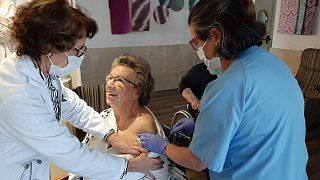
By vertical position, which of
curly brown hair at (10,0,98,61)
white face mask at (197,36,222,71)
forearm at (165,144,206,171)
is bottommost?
forearm at (165,144,206,171)

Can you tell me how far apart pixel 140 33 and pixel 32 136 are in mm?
3966

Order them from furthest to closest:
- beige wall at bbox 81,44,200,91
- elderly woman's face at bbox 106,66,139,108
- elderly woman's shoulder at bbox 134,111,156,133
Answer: beige wall at bbox 81,44,200,91 → elderly woman's face at bbox 106,66,139,108 → elderly woman's shoulder at bbox 134,111,156,133

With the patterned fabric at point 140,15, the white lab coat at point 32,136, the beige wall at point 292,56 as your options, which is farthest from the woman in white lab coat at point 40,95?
the beige wall at point 292,56

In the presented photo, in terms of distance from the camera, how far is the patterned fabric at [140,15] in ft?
14.6

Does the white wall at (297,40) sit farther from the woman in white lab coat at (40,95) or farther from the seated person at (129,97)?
the woman in white lab coat at (40,95)

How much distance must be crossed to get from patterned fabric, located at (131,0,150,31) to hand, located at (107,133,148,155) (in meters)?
3.32

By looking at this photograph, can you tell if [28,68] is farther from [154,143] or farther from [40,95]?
[154,143]

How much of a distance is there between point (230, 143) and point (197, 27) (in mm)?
395

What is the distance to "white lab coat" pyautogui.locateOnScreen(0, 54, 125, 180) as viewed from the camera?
864mm

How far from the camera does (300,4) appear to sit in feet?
12.5

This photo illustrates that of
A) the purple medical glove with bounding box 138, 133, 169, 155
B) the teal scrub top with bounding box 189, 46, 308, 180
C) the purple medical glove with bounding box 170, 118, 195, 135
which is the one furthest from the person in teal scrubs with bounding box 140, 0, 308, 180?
the purple medical glove with bounding box 170, 118, 195, 135

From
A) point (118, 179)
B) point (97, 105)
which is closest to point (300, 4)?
point (97, 105)

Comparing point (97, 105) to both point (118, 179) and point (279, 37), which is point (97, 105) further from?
point (279, 37)

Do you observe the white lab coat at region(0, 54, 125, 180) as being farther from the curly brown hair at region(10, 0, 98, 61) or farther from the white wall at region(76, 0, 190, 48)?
the white wall at region(76, 0, 190, 48)
